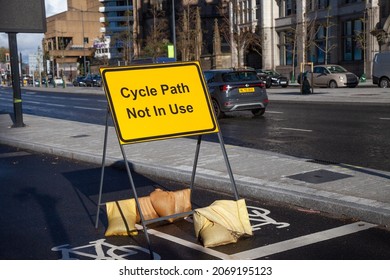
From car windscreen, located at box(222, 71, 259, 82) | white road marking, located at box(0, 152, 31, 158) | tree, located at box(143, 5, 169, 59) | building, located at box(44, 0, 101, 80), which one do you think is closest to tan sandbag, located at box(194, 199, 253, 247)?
white road marking, located at box(0, 152, 31, 158)

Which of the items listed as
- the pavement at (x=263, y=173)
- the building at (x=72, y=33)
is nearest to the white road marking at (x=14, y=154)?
the pavement at (x=263, y=173)

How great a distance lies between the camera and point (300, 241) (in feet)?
17.3

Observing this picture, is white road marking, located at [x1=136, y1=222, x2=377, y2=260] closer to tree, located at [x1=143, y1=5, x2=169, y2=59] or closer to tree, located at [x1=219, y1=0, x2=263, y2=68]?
tree, located at [x1=219, y1=0, x2=263, y2=68]

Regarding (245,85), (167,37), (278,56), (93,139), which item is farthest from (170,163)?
(167,37)

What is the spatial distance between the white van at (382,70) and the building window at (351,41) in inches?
633

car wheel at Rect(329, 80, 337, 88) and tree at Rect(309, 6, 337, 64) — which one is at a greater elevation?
tree at Rect(309, 6, 337, 64)

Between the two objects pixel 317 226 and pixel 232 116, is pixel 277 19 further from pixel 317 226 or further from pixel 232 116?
pixel 317 226

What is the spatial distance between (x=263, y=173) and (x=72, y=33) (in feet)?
498

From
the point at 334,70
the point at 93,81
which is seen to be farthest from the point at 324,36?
the point at 93,81

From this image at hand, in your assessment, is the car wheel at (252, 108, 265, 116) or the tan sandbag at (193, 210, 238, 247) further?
the car wheel at (252, 108, 265, 116)

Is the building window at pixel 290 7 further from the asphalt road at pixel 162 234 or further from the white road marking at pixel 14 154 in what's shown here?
the asphalt road at pixel 162 234

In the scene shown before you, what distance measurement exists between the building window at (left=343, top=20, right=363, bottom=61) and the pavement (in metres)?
41.0

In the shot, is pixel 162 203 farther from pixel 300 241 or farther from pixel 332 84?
pixel 332 84

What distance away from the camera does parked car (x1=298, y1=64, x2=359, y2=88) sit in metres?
35.8
